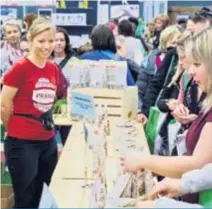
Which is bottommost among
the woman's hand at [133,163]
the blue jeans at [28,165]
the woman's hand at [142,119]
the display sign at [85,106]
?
the blue jeans at [28,165]

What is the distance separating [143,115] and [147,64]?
4.36ft

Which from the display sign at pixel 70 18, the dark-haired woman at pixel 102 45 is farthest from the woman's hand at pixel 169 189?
the display sign at pixel 70 18

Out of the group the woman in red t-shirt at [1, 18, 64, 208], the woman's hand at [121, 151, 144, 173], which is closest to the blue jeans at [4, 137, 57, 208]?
the woman in red t-shirt at [1, 18, 64, 208]

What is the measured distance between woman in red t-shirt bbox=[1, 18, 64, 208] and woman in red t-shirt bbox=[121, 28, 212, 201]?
1301 mm

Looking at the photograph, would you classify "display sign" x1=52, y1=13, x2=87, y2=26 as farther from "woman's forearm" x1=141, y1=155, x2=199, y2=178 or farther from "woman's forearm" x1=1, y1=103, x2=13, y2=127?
"woman's forearm" x1=141, y1=155, x2=199, y2=178

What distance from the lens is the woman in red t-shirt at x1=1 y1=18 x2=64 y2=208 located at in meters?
3.21

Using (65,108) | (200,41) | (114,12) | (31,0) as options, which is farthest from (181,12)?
(200,41)

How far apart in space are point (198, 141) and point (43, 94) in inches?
58.2

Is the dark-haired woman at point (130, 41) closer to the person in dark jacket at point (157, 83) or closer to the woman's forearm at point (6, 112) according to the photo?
the person in dark jacket at point (157, 83)

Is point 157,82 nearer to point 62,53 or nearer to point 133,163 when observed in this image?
point 62,53

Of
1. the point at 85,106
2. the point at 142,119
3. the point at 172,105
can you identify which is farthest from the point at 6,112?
the point at 142,119

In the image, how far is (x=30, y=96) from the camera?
324 centimetres

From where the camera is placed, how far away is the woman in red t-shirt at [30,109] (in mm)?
3205

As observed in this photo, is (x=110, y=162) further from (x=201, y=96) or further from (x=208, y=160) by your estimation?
(x=208, y=160)
